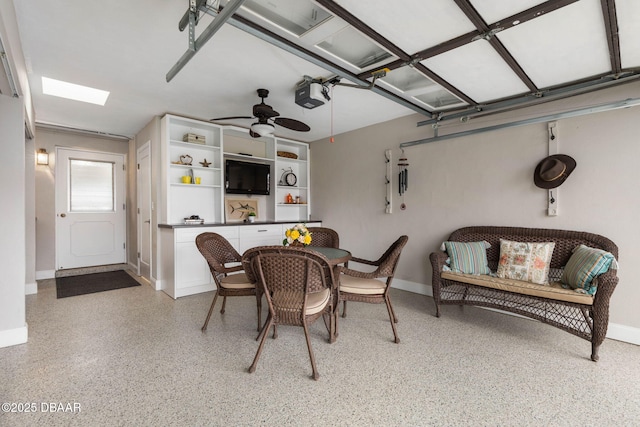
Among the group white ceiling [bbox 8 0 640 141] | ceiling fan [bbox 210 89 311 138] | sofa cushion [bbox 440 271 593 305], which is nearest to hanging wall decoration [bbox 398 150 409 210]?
white ceiling [bbox 8 0 640 141]

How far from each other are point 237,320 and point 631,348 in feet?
12.0

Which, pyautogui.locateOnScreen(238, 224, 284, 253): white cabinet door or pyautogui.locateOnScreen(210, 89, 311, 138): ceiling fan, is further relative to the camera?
pyautogui.locateOnScreen(238, 224, 284, 253): white cabinet door

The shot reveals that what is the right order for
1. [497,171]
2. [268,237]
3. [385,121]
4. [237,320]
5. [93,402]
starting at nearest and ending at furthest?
[93,402]
[237,320]
[497,171]
[385,121]
[268,237]

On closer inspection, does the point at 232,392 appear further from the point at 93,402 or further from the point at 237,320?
the point at 237,320

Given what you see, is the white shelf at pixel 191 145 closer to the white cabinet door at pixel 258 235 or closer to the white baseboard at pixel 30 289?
the white cabinet door at pixel 258 235

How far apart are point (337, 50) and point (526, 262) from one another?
270cm

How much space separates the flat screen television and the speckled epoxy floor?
228 centimetres

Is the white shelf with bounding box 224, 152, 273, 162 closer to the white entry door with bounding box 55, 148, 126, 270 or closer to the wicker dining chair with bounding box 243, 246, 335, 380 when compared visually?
the white entry door with bounding box 55, 148, 126, 270

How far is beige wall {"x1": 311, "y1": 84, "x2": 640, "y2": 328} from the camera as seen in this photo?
272 centimetres

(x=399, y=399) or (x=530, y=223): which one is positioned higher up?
(x=530, y=223)

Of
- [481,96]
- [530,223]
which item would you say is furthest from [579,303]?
[481,96]

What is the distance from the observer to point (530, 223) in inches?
127

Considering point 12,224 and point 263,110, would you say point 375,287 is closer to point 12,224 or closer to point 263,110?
point 263,110

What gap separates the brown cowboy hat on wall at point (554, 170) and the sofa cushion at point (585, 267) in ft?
2.33
